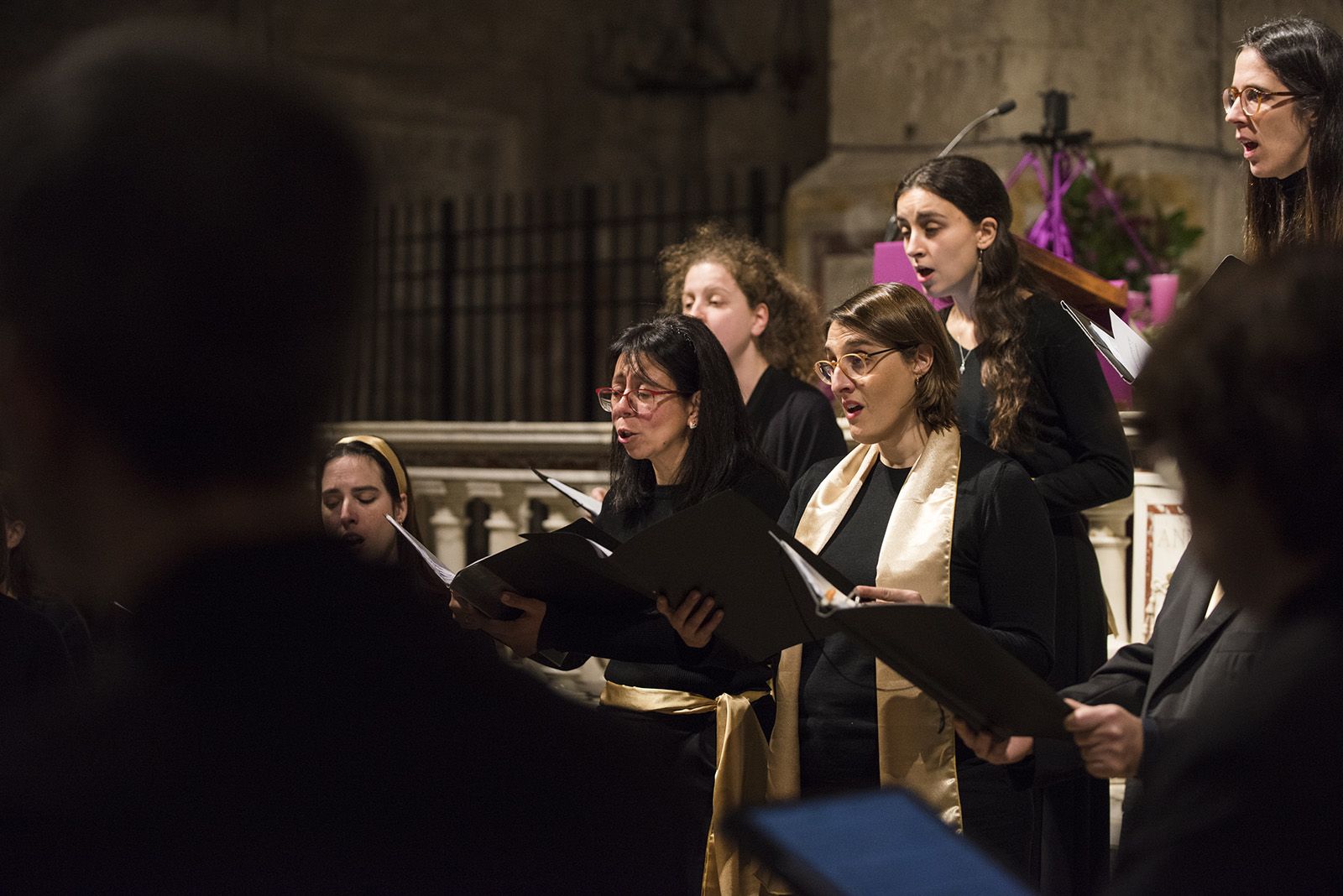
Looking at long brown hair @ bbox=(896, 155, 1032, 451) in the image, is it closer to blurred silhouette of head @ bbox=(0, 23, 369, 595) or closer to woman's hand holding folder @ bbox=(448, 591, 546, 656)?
woman's hand holding folder @ bbox=(448, 591, 546, 656)

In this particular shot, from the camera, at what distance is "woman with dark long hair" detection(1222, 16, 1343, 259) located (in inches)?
107

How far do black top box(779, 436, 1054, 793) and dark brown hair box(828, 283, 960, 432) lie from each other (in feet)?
0.30

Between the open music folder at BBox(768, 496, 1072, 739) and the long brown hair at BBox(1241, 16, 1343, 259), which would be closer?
the open music folder at BBox(768, 496, 1072, 739)

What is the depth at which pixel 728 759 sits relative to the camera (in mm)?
2979

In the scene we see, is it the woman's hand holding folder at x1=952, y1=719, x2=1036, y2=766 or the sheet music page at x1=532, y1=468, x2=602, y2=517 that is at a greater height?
the sheet music page at x1=532, y1=468, x2=602, y2=517

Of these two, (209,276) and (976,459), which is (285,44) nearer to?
(976,459)

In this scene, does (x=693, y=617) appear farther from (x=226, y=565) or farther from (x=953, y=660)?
(x=226, y=565)

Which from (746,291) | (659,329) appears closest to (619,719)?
(659,329)

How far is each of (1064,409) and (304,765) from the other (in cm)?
277

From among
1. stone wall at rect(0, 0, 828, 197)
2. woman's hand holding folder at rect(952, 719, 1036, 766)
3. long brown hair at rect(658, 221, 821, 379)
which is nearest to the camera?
woman's hand holding folder at rect(952, 719, 1036, 766)

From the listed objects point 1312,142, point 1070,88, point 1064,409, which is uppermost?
point 1070,88

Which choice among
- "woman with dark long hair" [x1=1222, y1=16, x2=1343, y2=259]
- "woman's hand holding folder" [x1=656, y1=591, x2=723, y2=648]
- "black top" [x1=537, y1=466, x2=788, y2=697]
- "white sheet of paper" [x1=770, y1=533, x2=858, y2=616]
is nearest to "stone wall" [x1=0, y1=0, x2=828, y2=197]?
"black top" [x1=537, y1=466, x2=788, y2=697]

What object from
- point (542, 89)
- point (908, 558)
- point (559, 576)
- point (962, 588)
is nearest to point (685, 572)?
point (559, 576)

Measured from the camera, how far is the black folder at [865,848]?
104 centimetres
